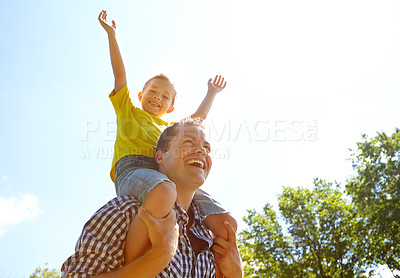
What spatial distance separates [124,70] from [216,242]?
239cm

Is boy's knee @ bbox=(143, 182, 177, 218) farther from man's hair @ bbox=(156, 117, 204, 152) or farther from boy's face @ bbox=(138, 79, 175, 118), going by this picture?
boy's face @ bbox=(138, 79, 175, 118)

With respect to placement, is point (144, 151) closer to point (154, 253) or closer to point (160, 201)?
point (160, 201)

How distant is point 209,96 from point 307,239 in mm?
17561

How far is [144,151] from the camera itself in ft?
11.6

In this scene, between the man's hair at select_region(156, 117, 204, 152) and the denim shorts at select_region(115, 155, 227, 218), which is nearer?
the denim shorts at select_region(115, 155, 227, 218)

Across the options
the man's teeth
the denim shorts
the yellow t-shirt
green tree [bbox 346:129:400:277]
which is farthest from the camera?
green tree [bbox 346:129:400:277]

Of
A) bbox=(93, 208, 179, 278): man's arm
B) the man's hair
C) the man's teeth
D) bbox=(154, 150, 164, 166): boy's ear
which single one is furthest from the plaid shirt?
the man's hair

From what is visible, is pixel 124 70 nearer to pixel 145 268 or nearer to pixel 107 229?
pixel 107 229

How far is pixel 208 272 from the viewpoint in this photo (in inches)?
107

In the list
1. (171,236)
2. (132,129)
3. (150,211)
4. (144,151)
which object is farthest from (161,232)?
(132,129)

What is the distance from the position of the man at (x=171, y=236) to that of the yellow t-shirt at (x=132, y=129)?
1.03 feet

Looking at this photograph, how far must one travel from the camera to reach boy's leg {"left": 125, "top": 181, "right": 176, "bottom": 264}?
240 cm

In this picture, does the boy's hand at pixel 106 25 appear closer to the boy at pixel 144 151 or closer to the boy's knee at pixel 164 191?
the boy at pixel 144 151

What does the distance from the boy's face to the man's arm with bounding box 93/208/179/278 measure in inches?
82.4
